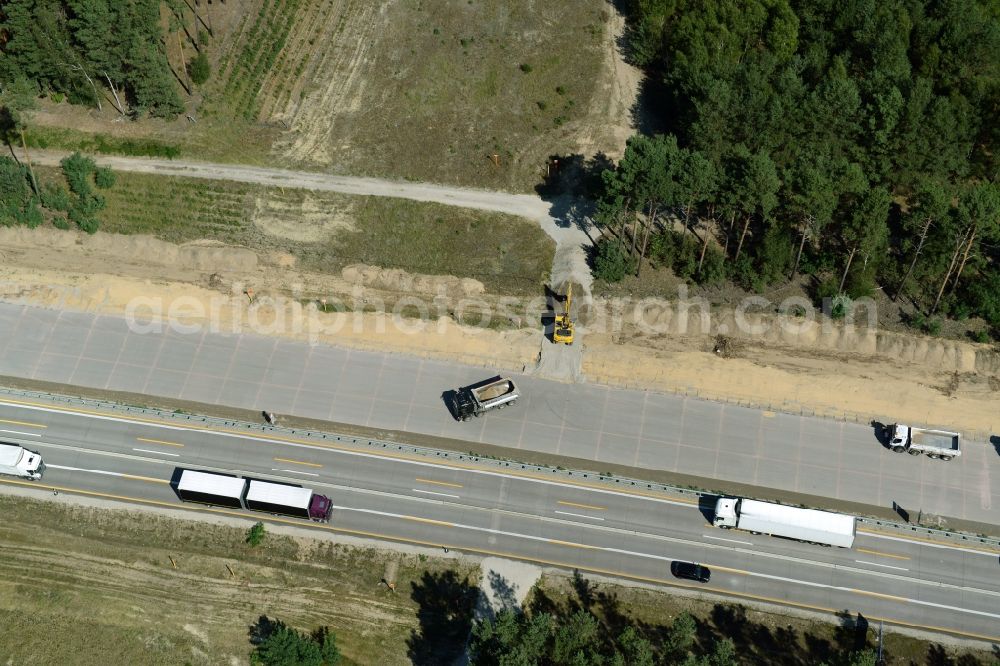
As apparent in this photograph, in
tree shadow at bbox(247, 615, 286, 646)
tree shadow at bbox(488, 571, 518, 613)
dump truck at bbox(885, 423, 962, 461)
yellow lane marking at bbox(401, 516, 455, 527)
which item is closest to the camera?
tree shadow at bbox(247, 615, 286, 646)

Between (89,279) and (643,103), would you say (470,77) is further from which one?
(89,279)

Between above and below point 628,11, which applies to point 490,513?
below

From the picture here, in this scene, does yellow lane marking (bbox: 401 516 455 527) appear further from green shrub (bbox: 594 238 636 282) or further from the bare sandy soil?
green shrub (bbox: 594 238 636 282)

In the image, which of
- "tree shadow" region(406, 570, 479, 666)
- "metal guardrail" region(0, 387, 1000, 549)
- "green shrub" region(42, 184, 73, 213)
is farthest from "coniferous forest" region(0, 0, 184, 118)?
"tree shadow" region(406, 570, 479, 666)

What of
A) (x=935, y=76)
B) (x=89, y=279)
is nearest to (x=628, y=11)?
(x=935, y=76)

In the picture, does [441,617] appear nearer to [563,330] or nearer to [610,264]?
[563,330]

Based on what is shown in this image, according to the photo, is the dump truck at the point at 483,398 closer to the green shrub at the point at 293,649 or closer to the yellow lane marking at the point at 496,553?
the yellow lane marking at the point at 496,553
